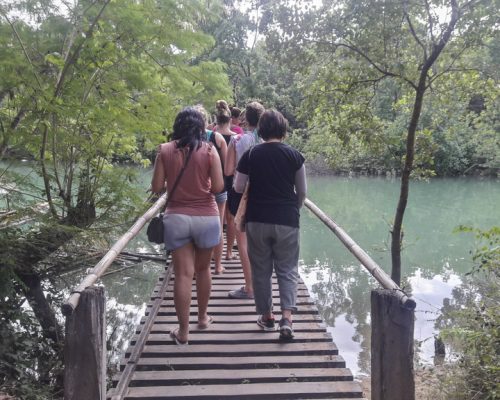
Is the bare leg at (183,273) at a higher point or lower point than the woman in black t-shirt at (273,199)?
lower

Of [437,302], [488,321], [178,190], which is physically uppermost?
[178,190]

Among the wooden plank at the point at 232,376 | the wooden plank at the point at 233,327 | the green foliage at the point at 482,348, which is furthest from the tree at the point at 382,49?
the wooden plank at the point at 232,376

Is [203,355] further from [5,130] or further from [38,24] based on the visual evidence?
[38,24]

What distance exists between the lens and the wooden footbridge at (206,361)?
246 centimetres

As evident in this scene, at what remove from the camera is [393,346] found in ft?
8.21

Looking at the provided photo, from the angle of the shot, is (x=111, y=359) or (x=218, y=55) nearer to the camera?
(x=111, y=359)

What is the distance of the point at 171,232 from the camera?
323 centimetres

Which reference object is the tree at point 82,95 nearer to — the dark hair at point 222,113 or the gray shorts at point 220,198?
the dark hair at point 222,113

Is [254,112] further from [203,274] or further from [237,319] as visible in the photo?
[237,319]

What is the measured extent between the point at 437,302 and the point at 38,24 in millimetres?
7634

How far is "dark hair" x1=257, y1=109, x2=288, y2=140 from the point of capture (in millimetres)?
3338

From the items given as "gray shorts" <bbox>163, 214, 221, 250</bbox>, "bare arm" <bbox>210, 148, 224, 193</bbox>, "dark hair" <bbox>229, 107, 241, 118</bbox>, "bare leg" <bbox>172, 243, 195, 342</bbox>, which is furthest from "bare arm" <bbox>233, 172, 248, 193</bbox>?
"dark hair" <bbox>229, 107, 241, 118</bbox>

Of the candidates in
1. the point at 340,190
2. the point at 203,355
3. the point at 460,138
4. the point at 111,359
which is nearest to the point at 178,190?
the point at 203,355

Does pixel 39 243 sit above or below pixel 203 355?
above
